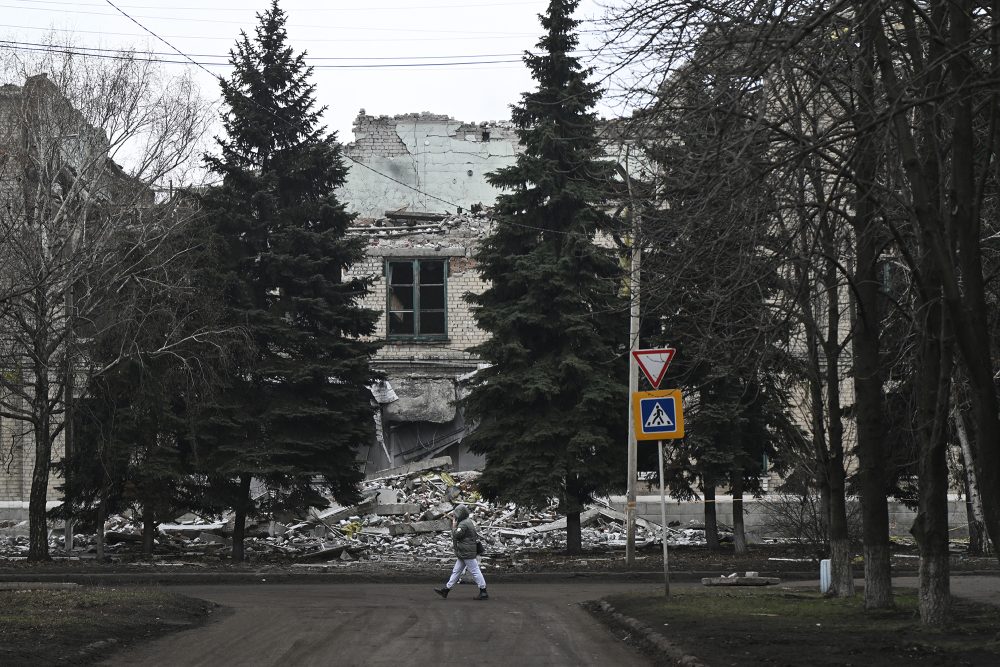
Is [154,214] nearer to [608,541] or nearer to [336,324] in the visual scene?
[336,324]

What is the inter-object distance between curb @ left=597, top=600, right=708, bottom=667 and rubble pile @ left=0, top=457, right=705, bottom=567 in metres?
12.6

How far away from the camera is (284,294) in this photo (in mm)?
27906

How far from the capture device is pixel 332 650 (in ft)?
36.2

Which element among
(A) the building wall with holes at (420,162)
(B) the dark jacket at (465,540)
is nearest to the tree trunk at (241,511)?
(B) the dark jacket at (465,540)

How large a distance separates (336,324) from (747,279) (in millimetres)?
17152

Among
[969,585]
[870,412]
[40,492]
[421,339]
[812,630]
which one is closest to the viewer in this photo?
[812,630]

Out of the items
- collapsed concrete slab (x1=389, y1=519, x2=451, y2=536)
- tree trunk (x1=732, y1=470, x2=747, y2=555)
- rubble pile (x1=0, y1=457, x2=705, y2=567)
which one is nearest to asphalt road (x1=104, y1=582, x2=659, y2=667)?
tree trunk (x1=732, y1=470, x2=747, y2=555)

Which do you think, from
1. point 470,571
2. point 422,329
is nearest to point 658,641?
point 470,571

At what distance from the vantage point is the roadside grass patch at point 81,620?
10250mm

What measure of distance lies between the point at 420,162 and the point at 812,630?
118ft

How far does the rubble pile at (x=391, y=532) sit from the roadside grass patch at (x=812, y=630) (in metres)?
11.9

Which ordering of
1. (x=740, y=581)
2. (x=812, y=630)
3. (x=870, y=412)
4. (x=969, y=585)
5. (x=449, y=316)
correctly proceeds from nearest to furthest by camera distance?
(x=812, y=630) < (x=870, y=412) < (x=969, y=585) < (x=740, y=581) < (x=449, y=316)

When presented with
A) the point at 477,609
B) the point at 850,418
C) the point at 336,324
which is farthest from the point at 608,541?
the point at 477,609

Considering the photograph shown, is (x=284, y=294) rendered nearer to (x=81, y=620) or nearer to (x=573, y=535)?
(x=573, y=535)
